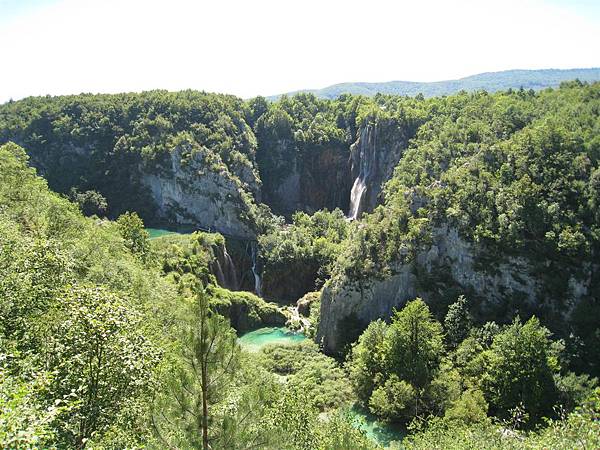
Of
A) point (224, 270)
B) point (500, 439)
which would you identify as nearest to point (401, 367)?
point (500, 439)

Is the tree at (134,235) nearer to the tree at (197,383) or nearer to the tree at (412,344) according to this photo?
the tree at (412,344)

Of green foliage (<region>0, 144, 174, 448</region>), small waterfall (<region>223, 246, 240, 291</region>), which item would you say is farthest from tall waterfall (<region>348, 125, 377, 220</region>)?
green foliage (<region>0, 144, 174, 448</region>)

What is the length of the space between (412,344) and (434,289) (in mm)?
10630

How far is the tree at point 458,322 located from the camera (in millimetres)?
43750

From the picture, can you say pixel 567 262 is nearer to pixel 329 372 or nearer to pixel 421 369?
pixel 421 369

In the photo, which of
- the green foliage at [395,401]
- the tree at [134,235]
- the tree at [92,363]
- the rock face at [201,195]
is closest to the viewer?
the tree at [92,363]

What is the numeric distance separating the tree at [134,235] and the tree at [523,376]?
39175mm

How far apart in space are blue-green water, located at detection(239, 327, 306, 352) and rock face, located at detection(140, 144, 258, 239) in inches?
1104

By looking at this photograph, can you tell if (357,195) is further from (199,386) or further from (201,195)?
(199,386)

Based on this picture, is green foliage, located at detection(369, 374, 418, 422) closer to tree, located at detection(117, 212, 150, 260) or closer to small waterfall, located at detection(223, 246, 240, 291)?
tree, located at detection(117, 212, 150, 260)

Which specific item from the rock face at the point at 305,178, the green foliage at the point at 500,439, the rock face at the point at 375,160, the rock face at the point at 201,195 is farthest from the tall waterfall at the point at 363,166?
the green foliage at the point at 500,439

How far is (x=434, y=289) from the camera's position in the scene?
49250 millimetres

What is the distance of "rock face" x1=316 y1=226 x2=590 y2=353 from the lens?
4516 cm

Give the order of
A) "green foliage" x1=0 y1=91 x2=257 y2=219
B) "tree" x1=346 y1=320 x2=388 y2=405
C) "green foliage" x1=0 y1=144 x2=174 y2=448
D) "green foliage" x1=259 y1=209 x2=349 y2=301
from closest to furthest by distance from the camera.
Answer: "green foliage" x1=0 y1=144 x2=174 y2=448 → "tree" x1=346 y1=320 x2=388 y2=405 → "green foliage" x1=259 y1=209 x2=349 y2=301 → "green foliage" x1=0 y1=91 x2=257 y2=219
